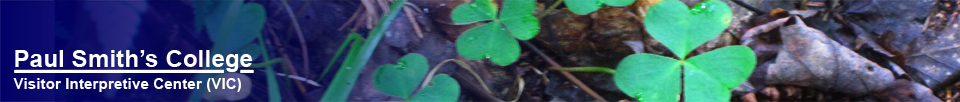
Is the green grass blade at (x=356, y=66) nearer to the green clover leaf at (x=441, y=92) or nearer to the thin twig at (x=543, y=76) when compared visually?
the green clover leaf at (x=441, y=92)

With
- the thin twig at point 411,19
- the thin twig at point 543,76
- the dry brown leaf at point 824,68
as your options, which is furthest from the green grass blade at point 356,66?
the dry brown leaf at point 824,68

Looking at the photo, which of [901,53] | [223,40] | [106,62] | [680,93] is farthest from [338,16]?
[901,53]

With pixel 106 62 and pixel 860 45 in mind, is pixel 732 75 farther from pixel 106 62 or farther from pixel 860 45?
pixel 106 62

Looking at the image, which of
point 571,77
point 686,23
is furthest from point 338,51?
point 686,23

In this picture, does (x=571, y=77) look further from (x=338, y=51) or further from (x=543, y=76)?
(x=338, y=51)

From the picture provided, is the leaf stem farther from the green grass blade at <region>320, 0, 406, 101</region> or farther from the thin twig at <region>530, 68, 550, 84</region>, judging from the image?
the green grass blade at <region>320, 0, 406, 101</region>
